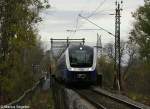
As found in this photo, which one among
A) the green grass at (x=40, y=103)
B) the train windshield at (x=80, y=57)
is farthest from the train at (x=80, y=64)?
the green grass at (x=40, y=103)

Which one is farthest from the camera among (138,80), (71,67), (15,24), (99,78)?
(138,80)

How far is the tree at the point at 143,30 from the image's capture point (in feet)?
207

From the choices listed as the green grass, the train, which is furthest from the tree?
the green grass

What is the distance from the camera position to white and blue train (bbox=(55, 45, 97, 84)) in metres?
35.7

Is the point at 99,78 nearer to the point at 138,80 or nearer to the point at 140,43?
the point at 140,43

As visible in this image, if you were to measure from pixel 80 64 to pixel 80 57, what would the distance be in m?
0.52

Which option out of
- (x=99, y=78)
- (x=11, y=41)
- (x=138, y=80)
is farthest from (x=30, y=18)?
(x=138, y=80)

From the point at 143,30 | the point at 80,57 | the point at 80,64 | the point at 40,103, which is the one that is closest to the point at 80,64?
the point at 80,64

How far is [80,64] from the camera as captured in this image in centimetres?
3600

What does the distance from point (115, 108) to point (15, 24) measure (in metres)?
10.7

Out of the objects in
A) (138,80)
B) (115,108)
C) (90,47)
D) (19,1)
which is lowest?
(138,80)

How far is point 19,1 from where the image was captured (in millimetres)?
30312

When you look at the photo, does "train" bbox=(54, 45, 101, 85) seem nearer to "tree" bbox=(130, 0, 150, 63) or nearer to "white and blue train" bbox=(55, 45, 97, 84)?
"white and blue train" bbox=(55, 45, 97, 84)

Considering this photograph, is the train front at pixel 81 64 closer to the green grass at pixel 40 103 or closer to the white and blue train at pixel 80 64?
the white and blue train at pixel 80 64
